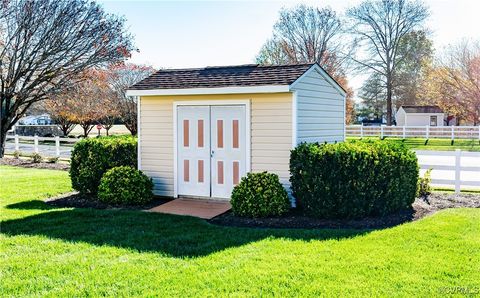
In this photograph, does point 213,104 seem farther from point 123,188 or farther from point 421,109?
point 421,109

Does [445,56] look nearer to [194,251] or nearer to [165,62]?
[165,62]

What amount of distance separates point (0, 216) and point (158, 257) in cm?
421

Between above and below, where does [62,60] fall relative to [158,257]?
above

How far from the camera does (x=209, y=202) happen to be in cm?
1006

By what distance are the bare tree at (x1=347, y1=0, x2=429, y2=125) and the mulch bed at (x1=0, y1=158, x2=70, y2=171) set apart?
89.5ft

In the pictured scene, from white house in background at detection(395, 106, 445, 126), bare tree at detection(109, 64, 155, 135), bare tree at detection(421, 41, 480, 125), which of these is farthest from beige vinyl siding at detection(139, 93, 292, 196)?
white house in background at detection(395, 106, 445, 126)

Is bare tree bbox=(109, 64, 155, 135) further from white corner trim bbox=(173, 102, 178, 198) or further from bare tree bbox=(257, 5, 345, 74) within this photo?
white corner trim bbox=(173, 102, 178, 198)

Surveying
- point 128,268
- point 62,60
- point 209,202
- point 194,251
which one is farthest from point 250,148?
point 62,60

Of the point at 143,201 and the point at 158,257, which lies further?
the point at 143,201

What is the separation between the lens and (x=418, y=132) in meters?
30.6

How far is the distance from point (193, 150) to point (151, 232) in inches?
132

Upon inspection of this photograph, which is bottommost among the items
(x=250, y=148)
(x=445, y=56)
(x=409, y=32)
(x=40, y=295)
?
(x=40, y=295)

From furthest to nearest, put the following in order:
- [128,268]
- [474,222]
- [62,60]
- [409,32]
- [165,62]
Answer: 1. [409,32]
2. [165,62]
3. [62,60]
4. [474,222]
5. [128,268]

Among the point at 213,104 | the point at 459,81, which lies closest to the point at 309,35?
the point at 459,81
